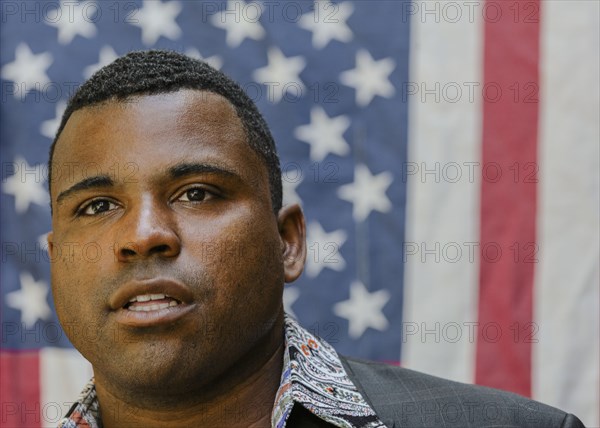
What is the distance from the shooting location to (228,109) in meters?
1.63

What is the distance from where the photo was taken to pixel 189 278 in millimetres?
1381

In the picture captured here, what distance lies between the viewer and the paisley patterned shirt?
4.86 feet

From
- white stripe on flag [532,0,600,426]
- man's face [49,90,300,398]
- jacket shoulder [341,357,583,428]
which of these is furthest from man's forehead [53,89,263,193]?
white stripe on flag [532,0,600,426]

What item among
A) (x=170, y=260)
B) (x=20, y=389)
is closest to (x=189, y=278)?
(x=170, y=260)

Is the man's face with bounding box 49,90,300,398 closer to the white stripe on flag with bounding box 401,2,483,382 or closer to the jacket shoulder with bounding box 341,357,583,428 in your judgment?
the jacket shoulder with bounding box 341,357,583,428

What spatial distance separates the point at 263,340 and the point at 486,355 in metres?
1.04

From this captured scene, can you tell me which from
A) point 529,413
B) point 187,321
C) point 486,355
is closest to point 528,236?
point 486,355

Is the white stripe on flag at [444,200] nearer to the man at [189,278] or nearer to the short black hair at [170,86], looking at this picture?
the man at [189,278]

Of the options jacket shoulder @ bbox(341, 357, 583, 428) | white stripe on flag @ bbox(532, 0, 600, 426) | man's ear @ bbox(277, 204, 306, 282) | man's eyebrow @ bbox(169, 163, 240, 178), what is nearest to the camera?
man's eyebrow @ bbox(169, 163, 240, 178)

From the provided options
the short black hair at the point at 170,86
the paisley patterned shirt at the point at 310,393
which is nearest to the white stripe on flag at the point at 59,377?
the paisley patterned shirt at the point at 310,393

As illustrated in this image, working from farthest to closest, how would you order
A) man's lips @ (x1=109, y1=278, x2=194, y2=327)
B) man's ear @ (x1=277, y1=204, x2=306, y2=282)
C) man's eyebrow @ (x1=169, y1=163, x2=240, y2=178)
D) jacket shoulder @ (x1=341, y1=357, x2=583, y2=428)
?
man's ear @ (x1=277, y1=204, x2=306, y2=282)
jacket shoulder @ (x1=341, y1=357, x2=583, y2=428)
man's eyebrow @ (x1=169, y1=163, x2=240, y2=178)
man's lips @ (x1=109, y1=278, x2=194, y2=327)

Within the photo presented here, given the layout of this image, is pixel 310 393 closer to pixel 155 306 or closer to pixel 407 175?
pixel 155 306

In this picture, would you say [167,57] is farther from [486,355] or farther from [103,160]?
[486,355]

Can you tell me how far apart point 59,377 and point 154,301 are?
1.20m
